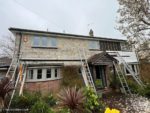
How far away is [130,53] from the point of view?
1922 cm

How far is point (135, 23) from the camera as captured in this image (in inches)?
634

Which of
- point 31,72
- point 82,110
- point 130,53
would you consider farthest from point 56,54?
point 130,53

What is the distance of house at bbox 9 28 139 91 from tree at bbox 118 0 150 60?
3229 millimetres

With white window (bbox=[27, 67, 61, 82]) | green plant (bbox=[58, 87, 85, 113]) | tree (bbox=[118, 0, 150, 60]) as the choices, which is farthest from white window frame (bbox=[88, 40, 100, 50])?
green plant (bbox=[58, 87, 85, 113])

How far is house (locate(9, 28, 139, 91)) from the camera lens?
40.0 feet

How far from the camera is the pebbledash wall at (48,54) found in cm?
1205

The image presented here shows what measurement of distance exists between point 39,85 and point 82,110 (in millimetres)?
6638

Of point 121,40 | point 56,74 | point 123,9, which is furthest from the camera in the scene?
point 121,40

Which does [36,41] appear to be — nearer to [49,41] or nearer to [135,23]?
[49,41]

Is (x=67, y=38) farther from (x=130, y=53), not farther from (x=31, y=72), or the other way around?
(x=130, y=53)

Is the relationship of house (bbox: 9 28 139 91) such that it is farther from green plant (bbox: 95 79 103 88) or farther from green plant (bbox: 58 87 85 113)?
green plant (bbox: 58 87 85 113)

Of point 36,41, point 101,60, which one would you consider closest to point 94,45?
point 101,60

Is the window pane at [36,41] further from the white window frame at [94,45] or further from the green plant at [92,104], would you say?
the green plant at [92,104]

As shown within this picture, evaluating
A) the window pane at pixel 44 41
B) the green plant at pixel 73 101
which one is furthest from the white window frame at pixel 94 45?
the green plant at pixel 73 101
